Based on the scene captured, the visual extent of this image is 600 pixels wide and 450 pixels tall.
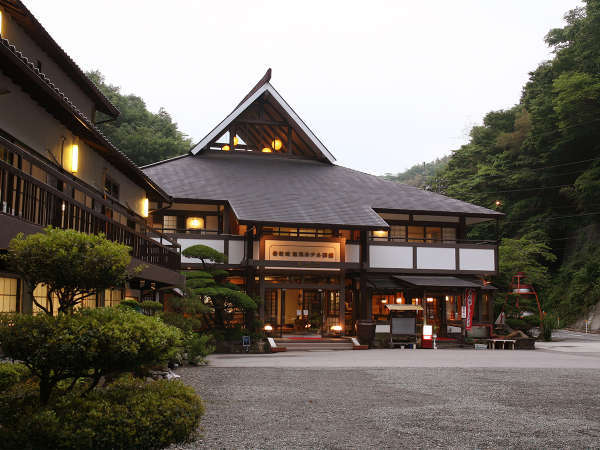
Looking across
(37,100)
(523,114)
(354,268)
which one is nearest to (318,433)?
(37,100)

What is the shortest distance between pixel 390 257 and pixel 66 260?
922 inches

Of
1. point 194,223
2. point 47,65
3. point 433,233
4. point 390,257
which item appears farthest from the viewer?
point 433,233

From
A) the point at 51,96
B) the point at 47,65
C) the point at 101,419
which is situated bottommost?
the point at 101,419

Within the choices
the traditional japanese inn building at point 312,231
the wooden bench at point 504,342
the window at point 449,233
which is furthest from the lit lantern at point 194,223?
the wooden bench at point 504,342

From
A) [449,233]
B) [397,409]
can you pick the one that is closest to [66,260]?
[397,409]

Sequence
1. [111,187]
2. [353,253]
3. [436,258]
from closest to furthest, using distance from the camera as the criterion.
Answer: [111,187] → [353,253] → [436,258]

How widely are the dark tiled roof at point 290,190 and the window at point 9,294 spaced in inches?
527

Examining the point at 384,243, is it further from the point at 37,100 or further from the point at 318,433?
the point at 318,433

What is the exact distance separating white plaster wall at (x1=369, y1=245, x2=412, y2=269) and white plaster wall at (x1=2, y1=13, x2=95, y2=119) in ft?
47.0

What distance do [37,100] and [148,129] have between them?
120 feet

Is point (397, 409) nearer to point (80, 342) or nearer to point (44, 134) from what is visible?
point (80, 342)

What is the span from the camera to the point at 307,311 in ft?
96.1

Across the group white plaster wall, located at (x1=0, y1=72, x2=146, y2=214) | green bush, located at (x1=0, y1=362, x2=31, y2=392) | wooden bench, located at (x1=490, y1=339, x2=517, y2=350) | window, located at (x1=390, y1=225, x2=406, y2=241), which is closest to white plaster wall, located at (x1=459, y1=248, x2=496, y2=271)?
window, located at (x1=390, y1=225, x2=406, y2=241)

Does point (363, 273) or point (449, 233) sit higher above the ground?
point (449, 233)
